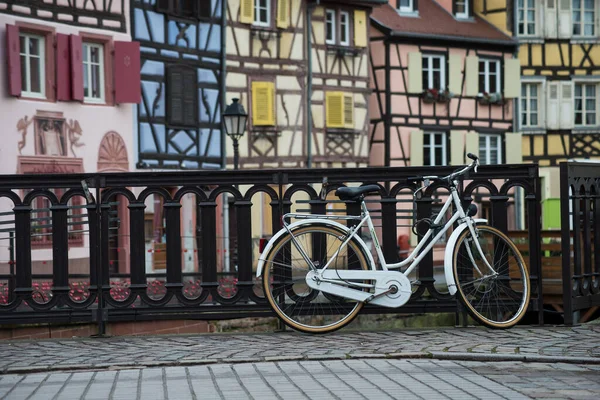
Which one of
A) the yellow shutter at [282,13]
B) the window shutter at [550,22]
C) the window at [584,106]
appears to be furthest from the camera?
the window at [584,106]

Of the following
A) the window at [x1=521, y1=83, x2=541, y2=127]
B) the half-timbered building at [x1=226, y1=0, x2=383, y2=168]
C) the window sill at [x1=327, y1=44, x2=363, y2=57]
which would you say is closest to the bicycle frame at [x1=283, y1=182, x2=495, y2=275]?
the half-timbered building at [x1=226, y1=0, x2=383, y2=168]

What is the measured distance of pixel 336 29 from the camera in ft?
125

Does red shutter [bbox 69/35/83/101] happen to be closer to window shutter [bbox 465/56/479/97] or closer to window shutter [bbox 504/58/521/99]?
window shutter [bbox 465/56/479/97]

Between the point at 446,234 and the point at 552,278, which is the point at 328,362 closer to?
the point at 446,234

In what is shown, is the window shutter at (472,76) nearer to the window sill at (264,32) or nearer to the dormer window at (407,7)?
the dormer window at (407,7)

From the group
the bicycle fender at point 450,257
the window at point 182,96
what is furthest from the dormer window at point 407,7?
the bicycle fender at point 450,257

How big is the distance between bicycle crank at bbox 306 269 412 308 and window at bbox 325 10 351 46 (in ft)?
94.7

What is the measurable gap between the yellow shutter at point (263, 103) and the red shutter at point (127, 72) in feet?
20.0

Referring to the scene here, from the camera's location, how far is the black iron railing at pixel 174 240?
973cm

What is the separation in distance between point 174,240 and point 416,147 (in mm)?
32098

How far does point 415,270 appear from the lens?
9.65m

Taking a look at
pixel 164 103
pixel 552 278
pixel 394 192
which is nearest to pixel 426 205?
pixel 394 192

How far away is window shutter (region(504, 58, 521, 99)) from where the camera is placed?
4391 cm

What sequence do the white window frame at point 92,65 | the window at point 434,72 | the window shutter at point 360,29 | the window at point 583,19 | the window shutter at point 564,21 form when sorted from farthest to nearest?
the window at point 583,19 < the window shutter at point 564,21 < the window at point 434,72 < the window shutter at point 360,29 < the white window frame at point 92,65
